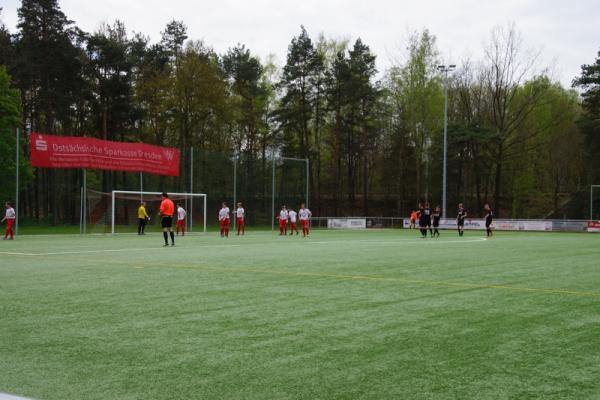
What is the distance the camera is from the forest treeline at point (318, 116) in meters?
48.9

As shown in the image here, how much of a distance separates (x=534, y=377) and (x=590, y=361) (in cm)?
78

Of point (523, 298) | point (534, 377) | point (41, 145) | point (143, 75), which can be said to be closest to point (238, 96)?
point (143, 75)

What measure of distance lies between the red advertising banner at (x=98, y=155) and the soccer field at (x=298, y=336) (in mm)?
21725

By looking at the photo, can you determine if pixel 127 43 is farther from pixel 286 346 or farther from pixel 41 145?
pixel 286 346

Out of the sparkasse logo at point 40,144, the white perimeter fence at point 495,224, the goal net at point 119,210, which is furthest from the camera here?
the white perimeter fence at point 495,224

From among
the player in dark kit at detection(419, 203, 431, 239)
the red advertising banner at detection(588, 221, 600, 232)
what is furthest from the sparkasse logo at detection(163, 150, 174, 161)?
the red advertising banner at detection(588, 221, 600, 232)

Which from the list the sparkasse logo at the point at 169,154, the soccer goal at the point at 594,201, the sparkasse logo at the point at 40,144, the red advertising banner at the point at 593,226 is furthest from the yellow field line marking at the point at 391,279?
the soccer goal at the point at 594,201

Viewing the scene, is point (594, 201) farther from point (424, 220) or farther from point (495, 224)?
point (424, 220)

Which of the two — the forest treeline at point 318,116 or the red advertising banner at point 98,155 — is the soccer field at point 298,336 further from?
the forest treeline at point 318,116

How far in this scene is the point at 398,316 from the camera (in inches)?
270

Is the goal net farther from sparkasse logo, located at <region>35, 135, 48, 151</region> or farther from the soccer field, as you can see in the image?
the soccer field

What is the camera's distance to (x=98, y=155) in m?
33.4

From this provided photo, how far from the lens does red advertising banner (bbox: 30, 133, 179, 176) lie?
31.0 m

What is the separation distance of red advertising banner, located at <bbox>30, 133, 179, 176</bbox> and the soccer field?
2172 centimetres
